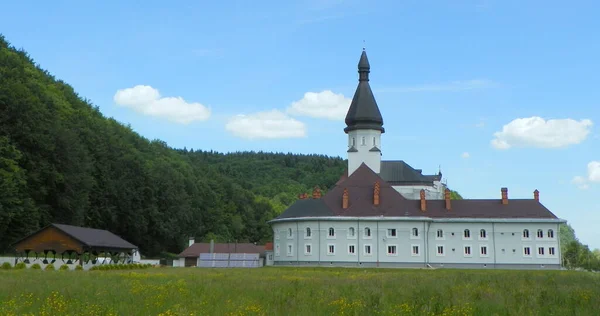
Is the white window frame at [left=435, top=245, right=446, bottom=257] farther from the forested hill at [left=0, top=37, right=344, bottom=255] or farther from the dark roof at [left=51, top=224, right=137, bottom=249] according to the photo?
the forested hill at [left=0, top=37, right=344, bottom=255]

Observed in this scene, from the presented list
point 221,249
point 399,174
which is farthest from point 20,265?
point 399,174

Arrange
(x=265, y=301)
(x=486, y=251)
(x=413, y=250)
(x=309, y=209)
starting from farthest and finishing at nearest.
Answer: (x=309, y=209) → (x=413, y=250) → (x=486, y=251) → (x=265, y=301)

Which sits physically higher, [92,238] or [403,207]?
[403,207]

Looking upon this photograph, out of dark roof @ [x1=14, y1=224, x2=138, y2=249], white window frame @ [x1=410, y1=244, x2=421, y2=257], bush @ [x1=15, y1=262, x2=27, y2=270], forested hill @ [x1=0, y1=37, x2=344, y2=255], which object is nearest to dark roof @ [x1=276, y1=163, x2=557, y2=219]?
white window frame @ [x1=410, y1=244, x2=421, y2=257]

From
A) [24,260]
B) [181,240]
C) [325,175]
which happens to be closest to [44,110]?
[24,260]

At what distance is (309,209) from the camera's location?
73438mm

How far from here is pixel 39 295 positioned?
69.4 feet

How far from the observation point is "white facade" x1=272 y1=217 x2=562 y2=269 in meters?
71.3

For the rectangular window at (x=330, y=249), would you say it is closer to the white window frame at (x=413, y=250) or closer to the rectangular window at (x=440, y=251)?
the white window frame at (x=413, y=250)

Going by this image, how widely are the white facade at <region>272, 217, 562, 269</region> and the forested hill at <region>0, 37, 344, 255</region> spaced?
22.4 m

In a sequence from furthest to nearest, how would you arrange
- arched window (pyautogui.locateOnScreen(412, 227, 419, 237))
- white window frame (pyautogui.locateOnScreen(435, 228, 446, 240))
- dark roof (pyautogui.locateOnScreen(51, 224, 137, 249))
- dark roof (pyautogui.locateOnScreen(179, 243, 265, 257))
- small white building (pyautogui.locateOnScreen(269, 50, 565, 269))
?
1. dark roof (pyautogui.locateOnScreen(179, 243, 265, 257))
2. white window frame (pyautogui.locateOnScreen(435, 228, 446, 240))
3. arched window (pyautogui.locateOnScreen(412, 227, 419, 237))
4. small white building (pyautogui.locateOnScreen(269, 50, 565, 269))
5. dark roof (pyautogui.locateOnScreen(51, 224, 137, 249))

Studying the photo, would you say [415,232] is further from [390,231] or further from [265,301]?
[265,301]

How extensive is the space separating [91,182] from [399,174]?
39.0 metres

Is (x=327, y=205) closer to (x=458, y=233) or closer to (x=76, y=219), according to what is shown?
(x=458, y=233)
